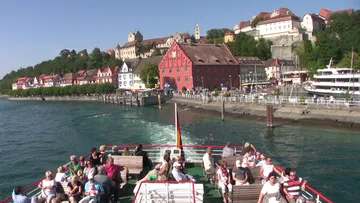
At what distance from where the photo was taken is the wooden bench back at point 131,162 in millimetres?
12609

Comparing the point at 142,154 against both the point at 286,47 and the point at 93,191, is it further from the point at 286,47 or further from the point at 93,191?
the point at 286,47

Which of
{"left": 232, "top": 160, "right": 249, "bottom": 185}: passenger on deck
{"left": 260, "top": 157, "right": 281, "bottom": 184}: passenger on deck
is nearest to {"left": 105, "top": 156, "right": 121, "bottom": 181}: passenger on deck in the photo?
{"left": 232, "top": 160, "right": 249, "bottom": 185}: passenger on deck

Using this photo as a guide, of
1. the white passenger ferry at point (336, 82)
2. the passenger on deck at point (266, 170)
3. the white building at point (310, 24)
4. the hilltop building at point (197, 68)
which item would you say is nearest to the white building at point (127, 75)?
the hilltop building at point (197, 68)

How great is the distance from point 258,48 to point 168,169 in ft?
407

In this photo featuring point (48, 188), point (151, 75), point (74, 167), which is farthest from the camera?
point (151, 75)

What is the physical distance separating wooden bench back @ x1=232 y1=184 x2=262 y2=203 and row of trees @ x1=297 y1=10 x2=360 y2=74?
8744 centimetres

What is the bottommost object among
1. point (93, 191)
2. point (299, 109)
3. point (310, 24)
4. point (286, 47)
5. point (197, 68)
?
point (299, 109)

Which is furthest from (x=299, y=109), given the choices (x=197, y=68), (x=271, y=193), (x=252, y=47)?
(x=252, y=47)

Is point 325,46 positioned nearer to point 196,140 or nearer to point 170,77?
point 170,77

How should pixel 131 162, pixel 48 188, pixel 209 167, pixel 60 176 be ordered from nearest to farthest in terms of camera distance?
1. pixel 48 188
2. pixel 60 176
3. pixel 209 167
4. pixel 131 162

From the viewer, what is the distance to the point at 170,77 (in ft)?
276

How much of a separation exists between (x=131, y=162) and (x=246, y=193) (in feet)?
17.6

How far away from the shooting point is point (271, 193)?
27.7 feet

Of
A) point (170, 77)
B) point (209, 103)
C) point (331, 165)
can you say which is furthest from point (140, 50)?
point (331, 165)
